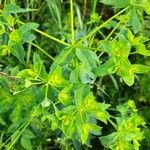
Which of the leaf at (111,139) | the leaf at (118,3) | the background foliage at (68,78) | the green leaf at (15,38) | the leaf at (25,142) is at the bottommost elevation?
the leaf at (25,142)

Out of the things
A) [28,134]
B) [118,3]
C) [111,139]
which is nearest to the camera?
[118,3]

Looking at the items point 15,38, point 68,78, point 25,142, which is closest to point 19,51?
point 15,38

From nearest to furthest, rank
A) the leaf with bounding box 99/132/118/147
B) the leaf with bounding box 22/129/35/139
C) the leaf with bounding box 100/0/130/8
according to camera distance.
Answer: the leaf with bounding box 100/0/130/8
the leaf with bounding box 99/132/118/147
the leaf with bounding box 22/129/35/139

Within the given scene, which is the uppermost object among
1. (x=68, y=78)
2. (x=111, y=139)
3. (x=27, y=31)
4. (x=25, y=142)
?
(x=27, y=31)

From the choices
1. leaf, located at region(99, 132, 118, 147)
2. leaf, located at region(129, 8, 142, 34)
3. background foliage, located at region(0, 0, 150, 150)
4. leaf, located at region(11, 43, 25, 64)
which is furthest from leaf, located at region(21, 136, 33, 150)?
leaf, located at region(129, 8, 142, 34)

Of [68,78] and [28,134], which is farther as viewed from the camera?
[28,134]

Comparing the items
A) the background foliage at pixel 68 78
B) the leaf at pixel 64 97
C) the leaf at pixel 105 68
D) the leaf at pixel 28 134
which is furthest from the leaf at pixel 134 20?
the leaf at pixel 28 134

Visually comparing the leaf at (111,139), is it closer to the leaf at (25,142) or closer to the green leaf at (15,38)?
the leaf at (25,142)

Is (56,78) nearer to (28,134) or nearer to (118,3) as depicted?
(118,3)

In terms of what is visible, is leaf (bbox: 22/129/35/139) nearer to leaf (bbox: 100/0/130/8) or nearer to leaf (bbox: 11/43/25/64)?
leaf (bbox: 11/43/25/64)

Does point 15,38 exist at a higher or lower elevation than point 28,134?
higher

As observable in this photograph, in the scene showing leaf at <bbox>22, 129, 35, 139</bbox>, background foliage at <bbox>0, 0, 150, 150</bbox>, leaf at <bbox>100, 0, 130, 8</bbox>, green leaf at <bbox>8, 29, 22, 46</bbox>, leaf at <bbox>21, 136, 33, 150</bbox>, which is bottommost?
leaf at <bbox>21, 136, 33, 150</bbox>

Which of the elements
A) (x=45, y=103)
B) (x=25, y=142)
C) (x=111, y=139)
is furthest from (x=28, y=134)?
(x=45, y=103)

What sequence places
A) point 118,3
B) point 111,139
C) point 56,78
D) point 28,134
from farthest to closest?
1. point 28,134
2. point 111,139
3. point 118,3
4. point 56,78
